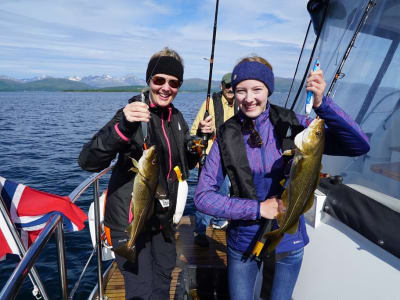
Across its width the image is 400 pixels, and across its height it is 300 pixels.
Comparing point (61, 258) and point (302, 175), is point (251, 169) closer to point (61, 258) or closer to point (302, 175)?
point (302, 175)

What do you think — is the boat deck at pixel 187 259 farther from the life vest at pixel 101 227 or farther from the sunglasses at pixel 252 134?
the sunglasses at pixel 252 134

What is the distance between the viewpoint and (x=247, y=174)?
7.86ft

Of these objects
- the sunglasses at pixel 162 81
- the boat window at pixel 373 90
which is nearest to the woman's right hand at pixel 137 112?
the sunglasses at pixel 162 81

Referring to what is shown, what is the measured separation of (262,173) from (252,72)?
0.84 meters

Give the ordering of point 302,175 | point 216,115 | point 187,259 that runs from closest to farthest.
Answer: point 302,175 → point 187,259 → point 216,115

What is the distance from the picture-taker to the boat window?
106 inches

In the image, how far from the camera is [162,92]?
296 cm

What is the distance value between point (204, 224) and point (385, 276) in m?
3.35

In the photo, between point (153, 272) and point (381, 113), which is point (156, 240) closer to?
point (153, 272)

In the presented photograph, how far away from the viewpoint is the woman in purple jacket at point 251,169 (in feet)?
7.57

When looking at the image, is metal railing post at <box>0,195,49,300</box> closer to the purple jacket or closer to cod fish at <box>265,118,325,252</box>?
the purple jacket

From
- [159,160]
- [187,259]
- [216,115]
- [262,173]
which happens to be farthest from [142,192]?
[216,115]

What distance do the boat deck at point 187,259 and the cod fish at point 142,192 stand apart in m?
1.51

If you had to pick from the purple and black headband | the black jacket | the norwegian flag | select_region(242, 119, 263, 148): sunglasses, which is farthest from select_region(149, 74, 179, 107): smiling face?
the norwegian flag
